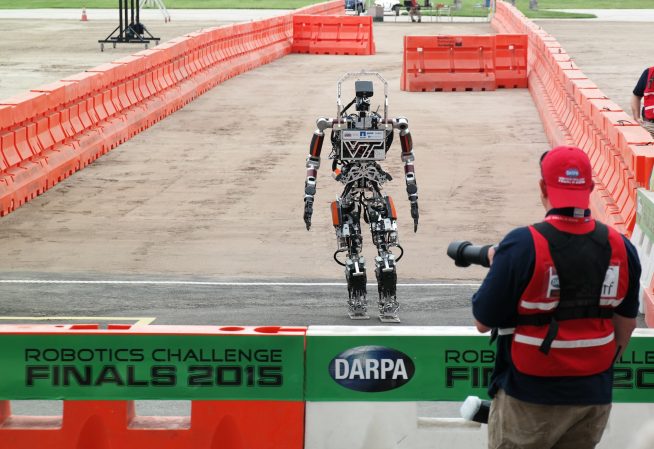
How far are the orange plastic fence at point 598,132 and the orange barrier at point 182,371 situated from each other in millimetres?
7001

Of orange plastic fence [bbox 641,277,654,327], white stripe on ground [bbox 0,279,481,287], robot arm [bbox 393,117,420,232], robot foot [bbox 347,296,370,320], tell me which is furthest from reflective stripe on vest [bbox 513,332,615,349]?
white stripe on ground [bbox 0,279,481,287]

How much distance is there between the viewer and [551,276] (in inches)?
213

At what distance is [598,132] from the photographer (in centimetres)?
1803

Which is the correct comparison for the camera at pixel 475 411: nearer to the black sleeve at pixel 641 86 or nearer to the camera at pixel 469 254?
the camera at pixel 469 254

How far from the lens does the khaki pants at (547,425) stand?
5.53 m

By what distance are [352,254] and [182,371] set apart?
5.42 meters

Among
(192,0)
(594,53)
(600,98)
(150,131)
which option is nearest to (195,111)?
(150,131)

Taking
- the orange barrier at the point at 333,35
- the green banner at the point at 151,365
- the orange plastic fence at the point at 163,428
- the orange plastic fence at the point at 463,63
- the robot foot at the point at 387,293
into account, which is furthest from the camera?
the orange barrier at the point at 333,35

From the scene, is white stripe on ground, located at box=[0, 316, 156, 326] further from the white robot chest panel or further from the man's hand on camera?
the man's hand on camera

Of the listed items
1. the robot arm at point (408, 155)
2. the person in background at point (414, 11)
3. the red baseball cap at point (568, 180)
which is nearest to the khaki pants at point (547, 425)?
the red baseball cap at point (568, 180)

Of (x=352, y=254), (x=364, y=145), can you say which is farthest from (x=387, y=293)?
(x=364, y=145)

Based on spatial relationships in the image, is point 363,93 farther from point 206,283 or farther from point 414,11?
point 414,11

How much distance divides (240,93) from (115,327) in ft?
82.4

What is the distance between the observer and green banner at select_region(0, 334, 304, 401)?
24.6 feet
